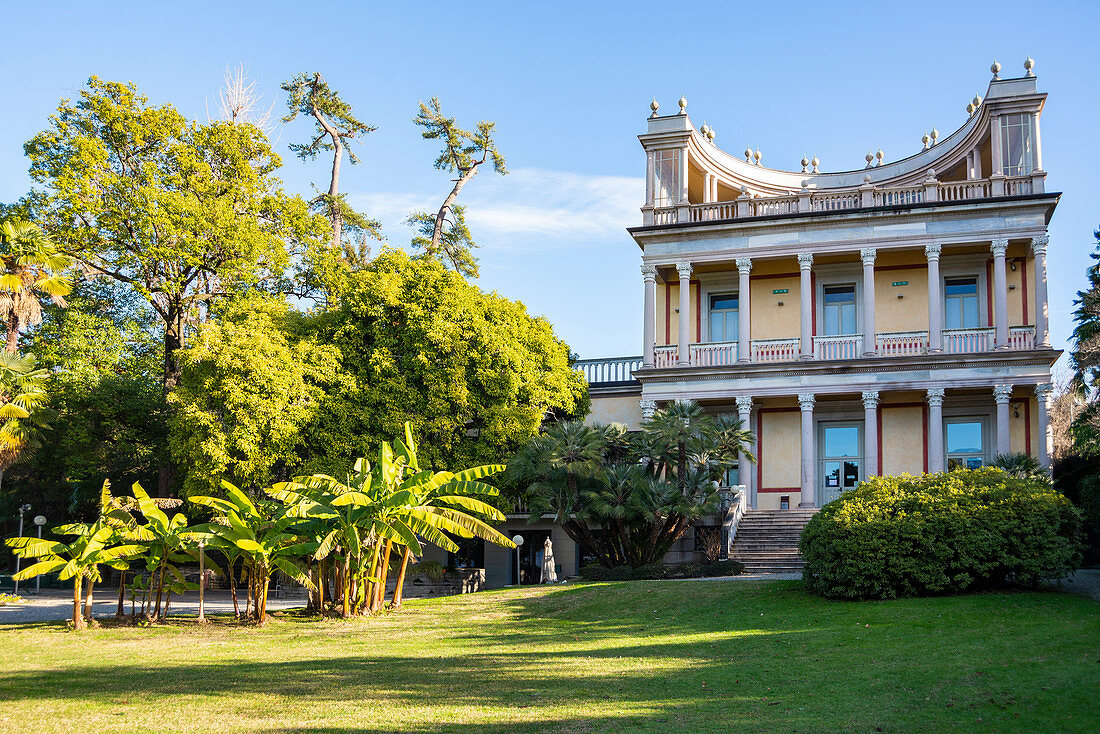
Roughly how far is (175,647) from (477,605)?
252 inches

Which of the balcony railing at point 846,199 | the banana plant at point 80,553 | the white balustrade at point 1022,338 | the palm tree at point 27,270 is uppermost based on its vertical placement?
the balcony railing at point 846,199

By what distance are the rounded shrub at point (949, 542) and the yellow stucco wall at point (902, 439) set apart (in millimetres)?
14674

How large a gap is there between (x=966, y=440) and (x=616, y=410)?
11816 millimetres

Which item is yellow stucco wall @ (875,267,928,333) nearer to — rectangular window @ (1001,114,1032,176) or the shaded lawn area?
rectangular window @ (1001,114,1032,176)

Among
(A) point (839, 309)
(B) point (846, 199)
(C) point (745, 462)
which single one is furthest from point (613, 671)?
(A) point (839, 309)

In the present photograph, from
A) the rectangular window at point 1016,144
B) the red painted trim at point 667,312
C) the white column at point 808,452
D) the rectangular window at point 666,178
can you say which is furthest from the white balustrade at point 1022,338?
the rectangular window at point 666,178

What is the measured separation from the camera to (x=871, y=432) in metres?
30.5

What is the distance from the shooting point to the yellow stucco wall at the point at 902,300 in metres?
32.5

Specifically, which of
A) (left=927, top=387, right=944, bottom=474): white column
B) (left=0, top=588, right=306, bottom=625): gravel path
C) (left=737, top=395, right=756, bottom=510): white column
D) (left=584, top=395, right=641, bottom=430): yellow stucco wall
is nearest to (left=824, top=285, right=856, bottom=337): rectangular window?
(left=927, top=387, right=944, bottom=474): white column

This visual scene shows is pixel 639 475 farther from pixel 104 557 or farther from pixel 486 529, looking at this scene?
pixel 104 557

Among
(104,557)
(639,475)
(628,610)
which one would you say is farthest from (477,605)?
(104,557)

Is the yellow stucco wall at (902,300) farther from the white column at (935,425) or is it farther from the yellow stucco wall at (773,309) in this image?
the white column at (935,425)

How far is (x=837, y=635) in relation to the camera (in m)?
13.4

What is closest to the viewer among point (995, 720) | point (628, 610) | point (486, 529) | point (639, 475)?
point (995, 720)
